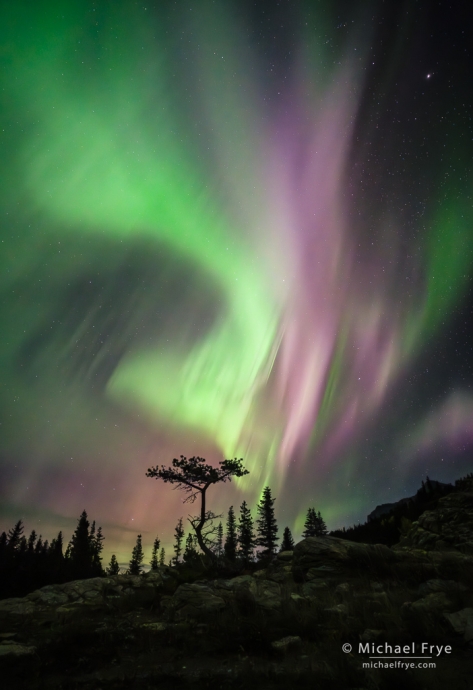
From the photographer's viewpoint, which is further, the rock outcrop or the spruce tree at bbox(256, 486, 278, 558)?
the spruce tree at bbox(256, 486, 278, 558)

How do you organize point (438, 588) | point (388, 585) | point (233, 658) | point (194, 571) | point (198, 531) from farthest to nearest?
point (198, 531)
point (194, 571)
point (388, 585)
point (438, 588)
point (233, 658)

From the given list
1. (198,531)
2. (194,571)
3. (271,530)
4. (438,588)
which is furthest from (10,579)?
(438,588)

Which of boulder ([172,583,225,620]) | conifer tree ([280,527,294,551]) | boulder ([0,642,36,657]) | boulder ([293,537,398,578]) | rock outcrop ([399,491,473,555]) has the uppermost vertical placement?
conifer tree ([280,527,294,551])

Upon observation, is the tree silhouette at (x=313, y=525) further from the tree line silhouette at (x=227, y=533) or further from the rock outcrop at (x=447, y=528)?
the rock outcrop at (x=447, y=528)

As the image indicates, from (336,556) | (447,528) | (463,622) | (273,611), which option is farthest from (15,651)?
(447,528)

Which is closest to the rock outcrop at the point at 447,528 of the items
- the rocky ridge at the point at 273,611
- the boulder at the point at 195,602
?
the rocky ridge at the point at 273,611

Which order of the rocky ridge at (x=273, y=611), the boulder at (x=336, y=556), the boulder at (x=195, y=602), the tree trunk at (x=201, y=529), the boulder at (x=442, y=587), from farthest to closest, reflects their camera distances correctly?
the tree trunk at (x=201, y=529), the boulder at (x=336, y=556), the boulder at (x=195, y=602), the boulder at (x=442, y=587), the rocky ridge at (x=273, y=611)

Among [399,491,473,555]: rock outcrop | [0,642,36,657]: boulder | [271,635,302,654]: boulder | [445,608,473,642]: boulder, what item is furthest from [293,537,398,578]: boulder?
[0,642,36,657]: boulder

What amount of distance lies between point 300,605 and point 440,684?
6.00 meters

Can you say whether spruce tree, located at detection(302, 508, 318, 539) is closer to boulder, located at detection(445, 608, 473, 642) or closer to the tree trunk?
the tree trunk

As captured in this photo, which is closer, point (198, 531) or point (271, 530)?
point (198, 531)

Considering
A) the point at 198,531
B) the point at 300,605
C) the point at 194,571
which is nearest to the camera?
the point at 300,605

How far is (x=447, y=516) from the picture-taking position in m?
20.9

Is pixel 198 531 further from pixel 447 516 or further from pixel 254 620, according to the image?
pixel 254 620
